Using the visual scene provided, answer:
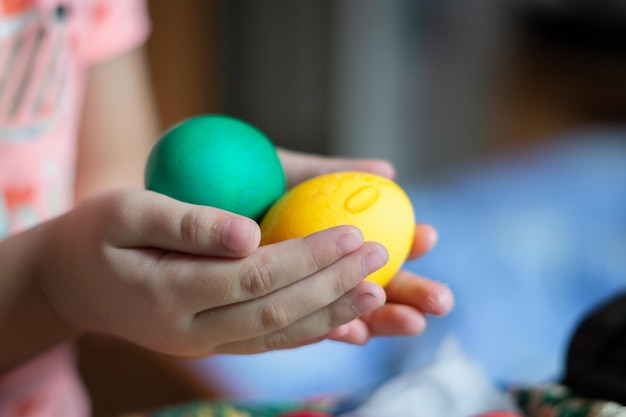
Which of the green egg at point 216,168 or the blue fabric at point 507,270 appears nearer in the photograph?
the green egg at point 216,168

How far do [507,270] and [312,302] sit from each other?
1.07 meters

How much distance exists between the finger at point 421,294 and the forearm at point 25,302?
0.24 m

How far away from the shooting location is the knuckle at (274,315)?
43cm

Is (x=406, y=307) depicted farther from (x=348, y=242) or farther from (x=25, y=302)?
(x=25, y=302)

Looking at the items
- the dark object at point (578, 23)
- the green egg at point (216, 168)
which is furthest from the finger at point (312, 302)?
the dark object at point (578, 23)

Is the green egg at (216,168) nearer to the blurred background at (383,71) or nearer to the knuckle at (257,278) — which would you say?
the knuckle at (257,278)

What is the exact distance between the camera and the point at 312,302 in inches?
17.0

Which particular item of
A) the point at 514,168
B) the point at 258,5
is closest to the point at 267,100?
the point at 258,5

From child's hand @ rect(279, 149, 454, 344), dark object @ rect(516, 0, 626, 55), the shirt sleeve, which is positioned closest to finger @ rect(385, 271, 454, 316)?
child's hand @ rect(279, 149, 454, 344)

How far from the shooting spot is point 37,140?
0.72 meters

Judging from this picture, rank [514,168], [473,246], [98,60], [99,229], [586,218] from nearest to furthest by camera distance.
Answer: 1. [99,229]
2. [98,60]
3. [473,246]
4. [586,218]
5. [514,168]

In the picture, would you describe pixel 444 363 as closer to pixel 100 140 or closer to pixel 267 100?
pixel 100 140

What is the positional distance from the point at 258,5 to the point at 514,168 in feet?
4.05

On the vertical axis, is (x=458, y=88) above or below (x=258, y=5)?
below
